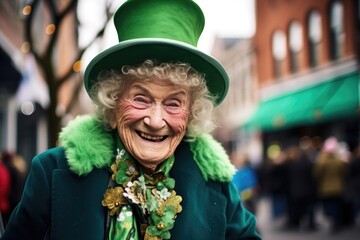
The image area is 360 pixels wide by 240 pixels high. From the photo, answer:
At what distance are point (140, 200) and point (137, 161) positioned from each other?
0.20 metres

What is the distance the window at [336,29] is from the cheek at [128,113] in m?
16.3

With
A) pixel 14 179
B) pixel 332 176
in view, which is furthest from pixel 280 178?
pixel 14 179

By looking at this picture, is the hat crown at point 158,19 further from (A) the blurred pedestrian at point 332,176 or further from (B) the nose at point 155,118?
(A) the blurred pedestrian at point 332,176

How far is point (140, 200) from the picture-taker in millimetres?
2252

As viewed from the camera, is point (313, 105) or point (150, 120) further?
point (313, 105)

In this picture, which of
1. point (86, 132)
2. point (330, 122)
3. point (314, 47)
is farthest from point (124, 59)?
point (314, 47)

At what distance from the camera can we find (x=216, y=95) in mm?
2594

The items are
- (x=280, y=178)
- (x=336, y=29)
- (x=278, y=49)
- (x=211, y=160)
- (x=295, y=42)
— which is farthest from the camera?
(x=278, y=49)

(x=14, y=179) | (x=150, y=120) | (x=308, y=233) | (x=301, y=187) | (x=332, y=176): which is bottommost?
(x=308, y=233)

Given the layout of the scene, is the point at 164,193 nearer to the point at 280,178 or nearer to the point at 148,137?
the point at 148,137

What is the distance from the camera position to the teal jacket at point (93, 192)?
7.19 feet

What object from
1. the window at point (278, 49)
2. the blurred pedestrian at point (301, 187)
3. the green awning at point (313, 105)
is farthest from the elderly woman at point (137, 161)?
the window at point (278, 49)

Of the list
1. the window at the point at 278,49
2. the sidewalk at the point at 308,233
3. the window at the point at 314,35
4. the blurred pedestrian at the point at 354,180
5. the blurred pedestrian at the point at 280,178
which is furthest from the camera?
the window at the point at 278,49

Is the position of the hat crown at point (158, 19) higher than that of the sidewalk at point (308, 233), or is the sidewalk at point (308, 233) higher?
the hat crown at point (158, 19)
